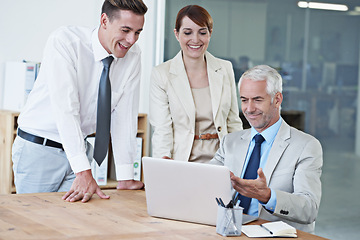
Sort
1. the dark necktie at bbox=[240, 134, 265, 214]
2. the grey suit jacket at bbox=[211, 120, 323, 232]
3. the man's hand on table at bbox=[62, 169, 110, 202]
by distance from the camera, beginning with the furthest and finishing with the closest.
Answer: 1. the dark necktie at bbox=[240, 134, 265, 214]
2. the man's hand on table at bbox=[62, 169, 110, 202]
3. the grey suit jacket at bbox=[211, 120, 323, 232]

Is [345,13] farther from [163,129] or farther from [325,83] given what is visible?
[163,129]

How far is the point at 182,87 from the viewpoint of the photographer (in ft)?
10.6

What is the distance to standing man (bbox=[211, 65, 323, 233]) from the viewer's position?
2.16 m

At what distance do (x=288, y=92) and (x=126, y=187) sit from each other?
6.07 ft

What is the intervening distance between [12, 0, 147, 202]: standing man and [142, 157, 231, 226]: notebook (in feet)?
1.34

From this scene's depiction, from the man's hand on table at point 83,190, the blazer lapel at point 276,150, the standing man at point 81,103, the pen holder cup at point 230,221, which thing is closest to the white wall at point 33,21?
the standing man at point 81,103

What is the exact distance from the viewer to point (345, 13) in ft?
12.3

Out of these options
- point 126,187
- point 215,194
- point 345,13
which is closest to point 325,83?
point 345,13

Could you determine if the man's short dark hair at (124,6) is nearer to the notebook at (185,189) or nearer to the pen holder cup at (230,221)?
the notebook at (185,189)

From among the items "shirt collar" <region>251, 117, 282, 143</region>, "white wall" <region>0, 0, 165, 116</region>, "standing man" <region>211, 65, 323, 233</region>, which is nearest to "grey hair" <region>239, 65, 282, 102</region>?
"standing man" <region>211, 65, 323, 233</region>

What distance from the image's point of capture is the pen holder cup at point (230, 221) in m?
1.83

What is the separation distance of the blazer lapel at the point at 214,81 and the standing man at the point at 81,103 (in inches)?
24.1

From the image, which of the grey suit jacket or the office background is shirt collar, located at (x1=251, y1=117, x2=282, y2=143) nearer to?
the grey suit jacket

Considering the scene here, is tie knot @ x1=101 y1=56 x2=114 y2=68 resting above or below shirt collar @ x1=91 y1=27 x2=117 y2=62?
below
